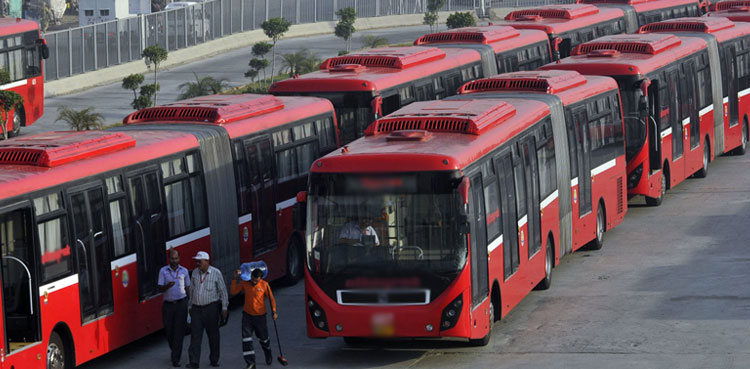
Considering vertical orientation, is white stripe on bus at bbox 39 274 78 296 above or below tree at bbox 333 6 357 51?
below

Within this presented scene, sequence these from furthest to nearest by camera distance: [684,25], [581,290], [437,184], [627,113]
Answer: [684,25], [627,113], [581,290], [437,184]

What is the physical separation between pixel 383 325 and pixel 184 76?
36947 mm

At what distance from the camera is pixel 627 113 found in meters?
27.0

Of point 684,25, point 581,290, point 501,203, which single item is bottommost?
point 581,290

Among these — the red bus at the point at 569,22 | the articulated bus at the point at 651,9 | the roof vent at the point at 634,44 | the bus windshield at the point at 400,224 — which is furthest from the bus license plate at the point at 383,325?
the articulated bus at the point at 651,9

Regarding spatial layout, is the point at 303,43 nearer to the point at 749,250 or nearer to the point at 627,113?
the point at 627,113

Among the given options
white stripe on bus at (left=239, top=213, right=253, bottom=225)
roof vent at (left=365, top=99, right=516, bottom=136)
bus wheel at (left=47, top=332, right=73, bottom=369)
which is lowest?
bus wheel at (left=47, top=332, right=73, bottom=369)

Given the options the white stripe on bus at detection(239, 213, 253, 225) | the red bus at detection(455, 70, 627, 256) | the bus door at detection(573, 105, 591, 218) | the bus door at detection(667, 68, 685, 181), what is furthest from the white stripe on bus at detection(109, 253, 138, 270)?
the bus door at detection(667, 68, 685, 181)

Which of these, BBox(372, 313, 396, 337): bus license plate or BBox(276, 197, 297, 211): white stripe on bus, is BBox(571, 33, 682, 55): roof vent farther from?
BBox(372, 313, 396, 337): bus license plate

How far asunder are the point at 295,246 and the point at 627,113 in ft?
25.2

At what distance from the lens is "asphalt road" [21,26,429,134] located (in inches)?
1726

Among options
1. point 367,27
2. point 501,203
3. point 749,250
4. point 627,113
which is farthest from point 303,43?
point 501,203

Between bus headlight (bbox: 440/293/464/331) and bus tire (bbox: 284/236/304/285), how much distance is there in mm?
6301

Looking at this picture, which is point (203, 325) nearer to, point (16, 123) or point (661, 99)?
point (661, 99)
